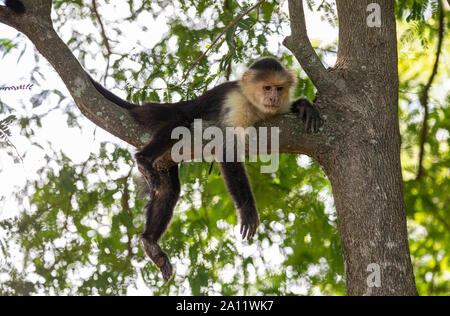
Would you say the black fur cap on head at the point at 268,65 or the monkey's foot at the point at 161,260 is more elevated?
the black fur cap on head at the point at 268,65

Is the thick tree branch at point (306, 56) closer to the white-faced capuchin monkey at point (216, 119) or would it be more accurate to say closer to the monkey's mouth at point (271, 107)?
the white-faced capuchin monkey at point (216, 119)

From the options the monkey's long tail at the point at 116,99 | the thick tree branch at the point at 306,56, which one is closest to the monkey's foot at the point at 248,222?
the thick tree branch at the point at 306,56

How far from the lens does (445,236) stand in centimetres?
517

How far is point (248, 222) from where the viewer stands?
11.8ft

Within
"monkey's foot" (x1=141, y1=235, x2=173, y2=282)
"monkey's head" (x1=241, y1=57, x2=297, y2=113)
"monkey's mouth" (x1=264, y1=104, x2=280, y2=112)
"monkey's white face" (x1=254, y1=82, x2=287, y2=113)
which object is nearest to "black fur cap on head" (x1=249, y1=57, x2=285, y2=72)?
"monkey's head" (x1=241, y1=57, x2=297, y2=113)

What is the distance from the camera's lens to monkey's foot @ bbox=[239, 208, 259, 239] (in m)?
3.56

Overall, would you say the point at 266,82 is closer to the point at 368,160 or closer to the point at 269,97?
the point at 269,97

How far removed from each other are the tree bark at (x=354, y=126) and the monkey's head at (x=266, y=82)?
2.00ft

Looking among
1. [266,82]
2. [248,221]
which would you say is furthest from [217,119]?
[248,221]

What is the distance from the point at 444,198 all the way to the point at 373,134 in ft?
8.23

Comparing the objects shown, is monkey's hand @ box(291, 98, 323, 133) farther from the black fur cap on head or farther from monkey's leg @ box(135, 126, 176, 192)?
monkey's leg @ box(135, 126, 176, 192)

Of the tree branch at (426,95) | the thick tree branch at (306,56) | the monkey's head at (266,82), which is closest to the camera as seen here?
the thick tree branch at (306,56)

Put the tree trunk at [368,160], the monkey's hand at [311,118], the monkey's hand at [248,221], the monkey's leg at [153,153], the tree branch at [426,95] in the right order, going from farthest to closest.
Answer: the tree branch at [426,95], the monkey's hand at [248,221], the monkey's leg at [153,153], the monkey's hand at [311,118], the tree trunk at [368,160]

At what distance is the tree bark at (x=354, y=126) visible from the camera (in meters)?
2.47
